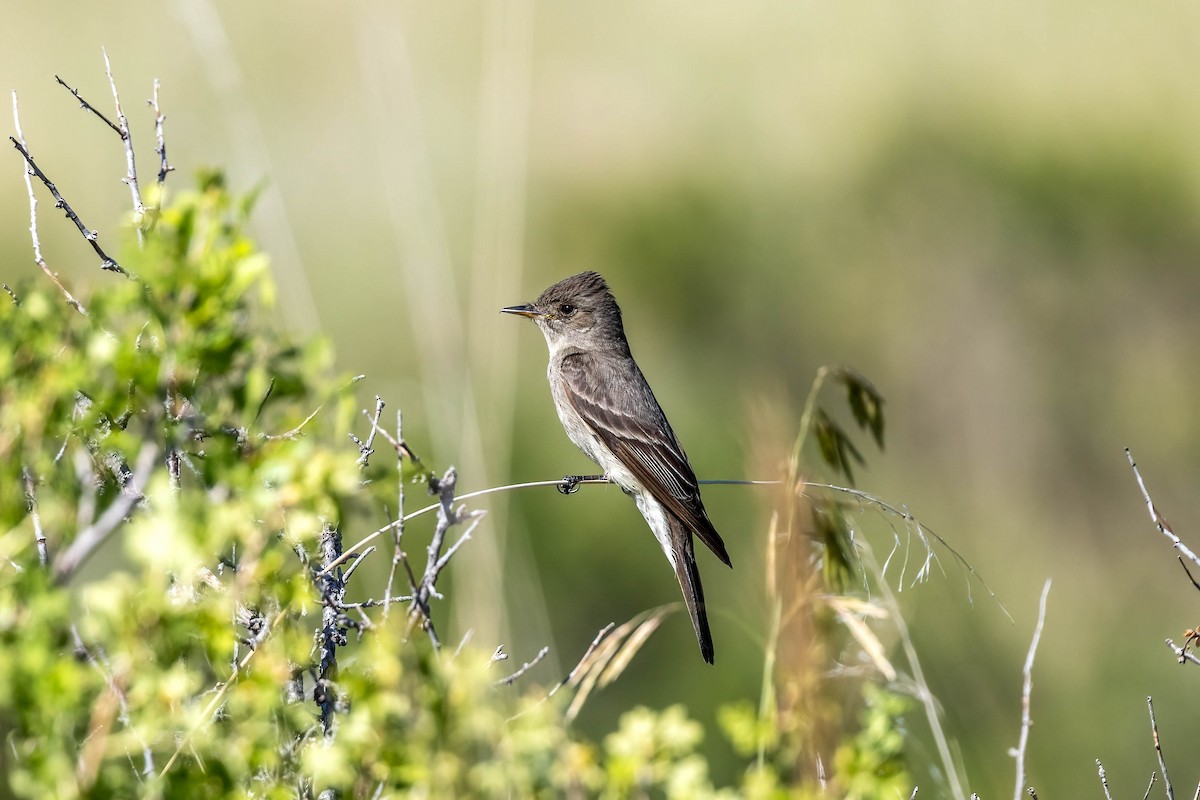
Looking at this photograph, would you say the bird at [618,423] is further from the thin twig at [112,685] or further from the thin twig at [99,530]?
the thin twig at [99,530]

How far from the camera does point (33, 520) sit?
1.90m

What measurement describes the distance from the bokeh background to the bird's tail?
2980 mm

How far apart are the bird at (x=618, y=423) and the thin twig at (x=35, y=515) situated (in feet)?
10.3

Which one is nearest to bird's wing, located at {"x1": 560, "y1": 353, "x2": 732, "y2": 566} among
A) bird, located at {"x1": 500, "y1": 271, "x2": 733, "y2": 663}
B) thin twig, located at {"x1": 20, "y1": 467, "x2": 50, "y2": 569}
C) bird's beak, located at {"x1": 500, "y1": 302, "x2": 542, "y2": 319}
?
bird, located at {"x1": 500, "y1": 271, "x2": 733, "y2": 663}

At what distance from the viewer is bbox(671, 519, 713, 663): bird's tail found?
4.90m

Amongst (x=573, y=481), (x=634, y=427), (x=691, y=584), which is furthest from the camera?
(x=634, y=427)

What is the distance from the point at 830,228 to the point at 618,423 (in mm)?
5111

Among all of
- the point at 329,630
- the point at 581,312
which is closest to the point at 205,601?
the point at 329,630

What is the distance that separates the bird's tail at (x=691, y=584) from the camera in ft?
16.1

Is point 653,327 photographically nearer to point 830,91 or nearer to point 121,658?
point 830,91

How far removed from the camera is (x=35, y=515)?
6.23ft

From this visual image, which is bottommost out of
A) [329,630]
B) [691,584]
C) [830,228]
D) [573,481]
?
[691,584]

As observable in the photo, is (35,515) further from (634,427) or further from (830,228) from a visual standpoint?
(830,228)

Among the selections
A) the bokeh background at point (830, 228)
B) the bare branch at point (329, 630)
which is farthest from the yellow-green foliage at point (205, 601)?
the bokeh background at point (830, 228)
